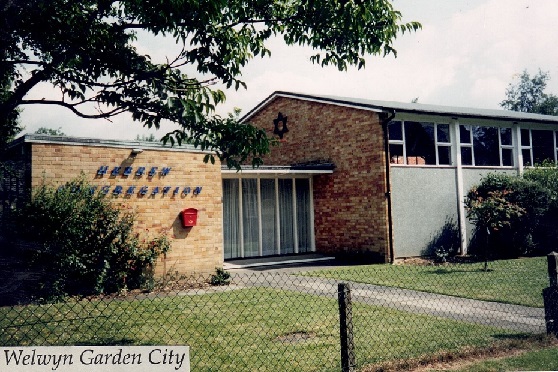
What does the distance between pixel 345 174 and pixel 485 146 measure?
594 cm

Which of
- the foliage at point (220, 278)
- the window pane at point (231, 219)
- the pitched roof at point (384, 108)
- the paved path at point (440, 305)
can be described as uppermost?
the pitched roof at point (384, 108)

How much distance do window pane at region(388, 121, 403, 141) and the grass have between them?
26.4ft

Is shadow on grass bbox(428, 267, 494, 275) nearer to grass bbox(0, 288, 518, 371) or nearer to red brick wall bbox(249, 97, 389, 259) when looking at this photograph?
red brick wall bbox(249, 97, 389, 259)

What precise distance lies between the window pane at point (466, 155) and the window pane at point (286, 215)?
6.35m

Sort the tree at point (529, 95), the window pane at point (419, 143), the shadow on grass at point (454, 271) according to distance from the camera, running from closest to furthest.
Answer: the shadow on grass at point (454, 271)
the window pane at point (419, 143)
the tree at point (529, 95)

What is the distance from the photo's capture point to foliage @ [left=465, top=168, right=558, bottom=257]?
1464 centimetres

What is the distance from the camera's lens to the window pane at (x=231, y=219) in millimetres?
14922

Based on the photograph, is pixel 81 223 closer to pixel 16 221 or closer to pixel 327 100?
pixel 16 221

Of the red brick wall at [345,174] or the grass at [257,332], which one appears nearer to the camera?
the grass at [257,332]

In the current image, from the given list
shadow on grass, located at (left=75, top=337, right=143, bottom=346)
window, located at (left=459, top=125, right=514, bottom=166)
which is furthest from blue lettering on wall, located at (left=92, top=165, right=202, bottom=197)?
window, located at (left=459, top=125, right=514, bottom=166)

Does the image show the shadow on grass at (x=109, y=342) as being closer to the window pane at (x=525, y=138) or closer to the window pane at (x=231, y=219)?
the window pane at (x=231, y=219)

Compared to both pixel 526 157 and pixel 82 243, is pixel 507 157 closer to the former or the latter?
pixel 526 157

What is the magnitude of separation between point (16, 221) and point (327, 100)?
1111cm

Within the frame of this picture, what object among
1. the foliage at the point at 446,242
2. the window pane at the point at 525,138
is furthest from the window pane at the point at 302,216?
the window pane at the point at 525,138
